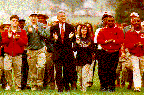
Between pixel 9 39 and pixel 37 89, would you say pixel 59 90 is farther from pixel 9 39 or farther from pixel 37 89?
pixel 9 39

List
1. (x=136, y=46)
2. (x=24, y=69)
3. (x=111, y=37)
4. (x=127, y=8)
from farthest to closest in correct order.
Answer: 1. (x=127, y=8)
2. (x=24, y=69)
3. (x=136, y=46)
4. (x=111, y=37)

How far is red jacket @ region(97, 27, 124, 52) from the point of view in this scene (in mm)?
12250

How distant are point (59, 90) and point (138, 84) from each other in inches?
86.9

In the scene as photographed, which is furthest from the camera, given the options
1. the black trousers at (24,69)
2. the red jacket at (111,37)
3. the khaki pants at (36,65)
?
the black trousers at (24,69)

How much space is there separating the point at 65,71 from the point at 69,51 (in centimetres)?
56

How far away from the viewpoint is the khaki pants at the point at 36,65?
41.4ft

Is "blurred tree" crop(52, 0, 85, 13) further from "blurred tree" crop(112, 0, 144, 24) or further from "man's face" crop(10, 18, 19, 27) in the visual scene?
"man's face" crop(10, 18, 19, 27)

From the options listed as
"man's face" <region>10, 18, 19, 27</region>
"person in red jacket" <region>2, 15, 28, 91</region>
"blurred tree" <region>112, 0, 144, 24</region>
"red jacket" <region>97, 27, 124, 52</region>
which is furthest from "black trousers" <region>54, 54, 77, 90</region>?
"blurred tree" <region>112, 0, 144, 24</region>

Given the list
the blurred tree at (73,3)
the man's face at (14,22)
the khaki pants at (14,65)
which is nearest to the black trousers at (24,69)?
the khaki pants at (14,65)

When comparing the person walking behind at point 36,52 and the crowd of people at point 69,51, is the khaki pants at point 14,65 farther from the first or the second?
the person walking behind at point 36,52

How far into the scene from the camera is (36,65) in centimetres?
1270

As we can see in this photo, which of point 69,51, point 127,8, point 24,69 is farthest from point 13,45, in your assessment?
point 127,8

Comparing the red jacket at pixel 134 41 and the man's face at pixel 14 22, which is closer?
the red jacket at pixel 134 41

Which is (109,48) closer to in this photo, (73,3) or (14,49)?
(14,49)
